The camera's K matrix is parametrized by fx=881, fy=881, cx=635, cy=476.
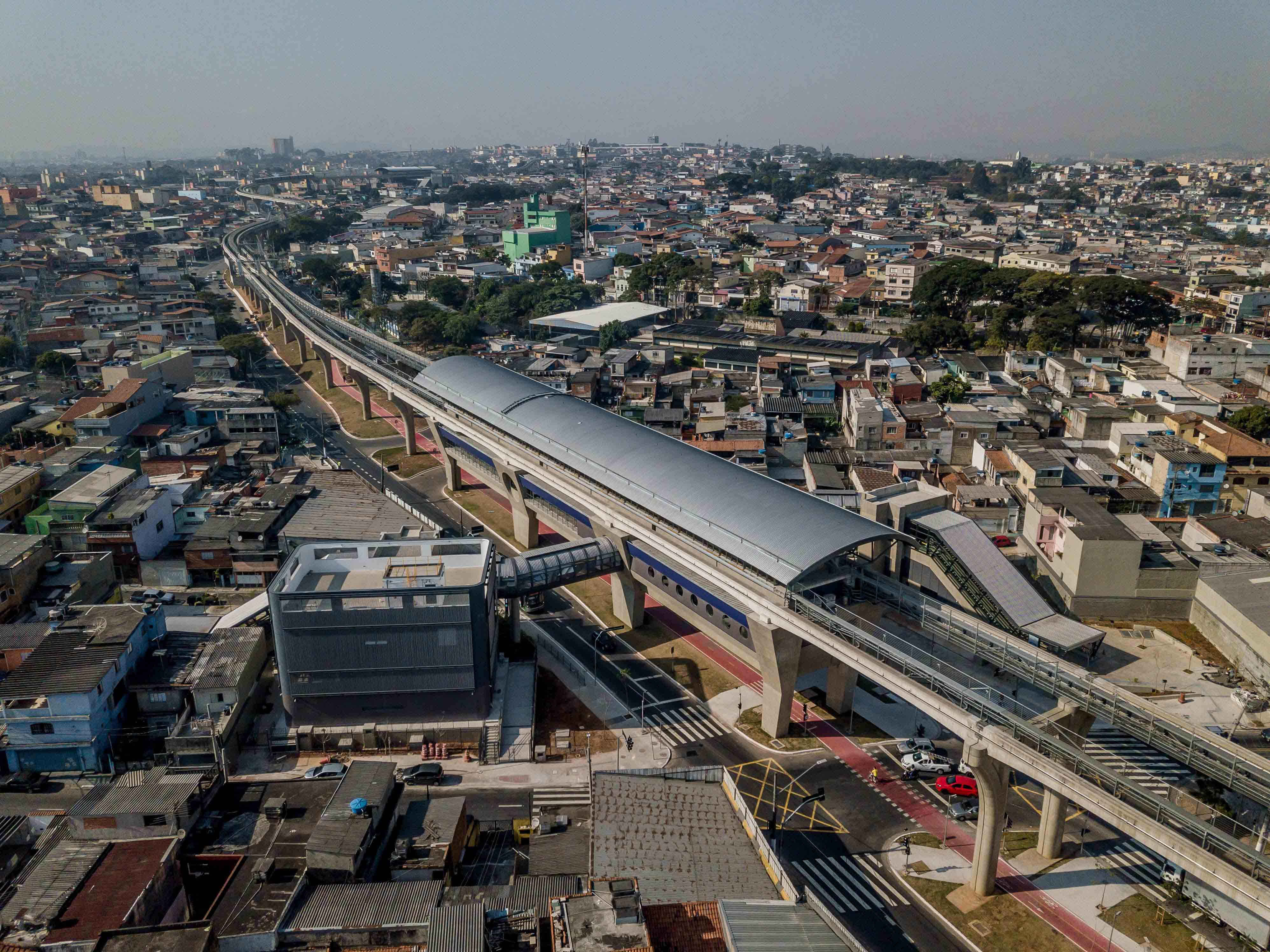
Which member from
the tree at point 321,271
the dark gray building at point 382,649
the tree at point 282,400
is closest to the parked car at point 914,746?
the dark gray building at point 382,649

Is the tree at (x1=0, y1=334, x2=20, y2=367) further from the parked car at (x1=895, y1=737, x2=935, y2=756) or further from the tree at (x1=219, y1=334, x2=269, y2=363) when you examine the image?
the parked car at (x1=895, y1=737, x2=935, y2=756)

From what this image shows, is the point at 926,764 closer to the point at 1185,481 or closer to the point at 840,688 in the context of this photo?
the point at 840,688

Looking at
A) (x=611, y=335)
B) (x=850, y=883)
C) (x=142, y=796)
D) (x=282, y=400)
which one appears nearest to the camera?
(x=850, y=883)

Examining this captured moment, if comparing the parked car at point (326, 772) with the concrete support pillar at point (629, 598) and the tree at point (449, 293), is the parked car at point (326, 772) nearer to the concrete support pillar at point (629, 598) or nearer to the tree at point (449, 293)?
the concrete support pillar at point (629, 598)

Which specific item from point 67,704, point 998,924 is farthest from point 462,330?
point 998,924

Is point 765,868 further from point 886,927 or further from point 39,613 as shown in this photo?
point 39,613

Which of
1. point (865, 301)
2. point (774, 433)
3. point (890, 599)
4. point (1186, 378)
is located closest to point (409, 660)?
point (890, 599)
